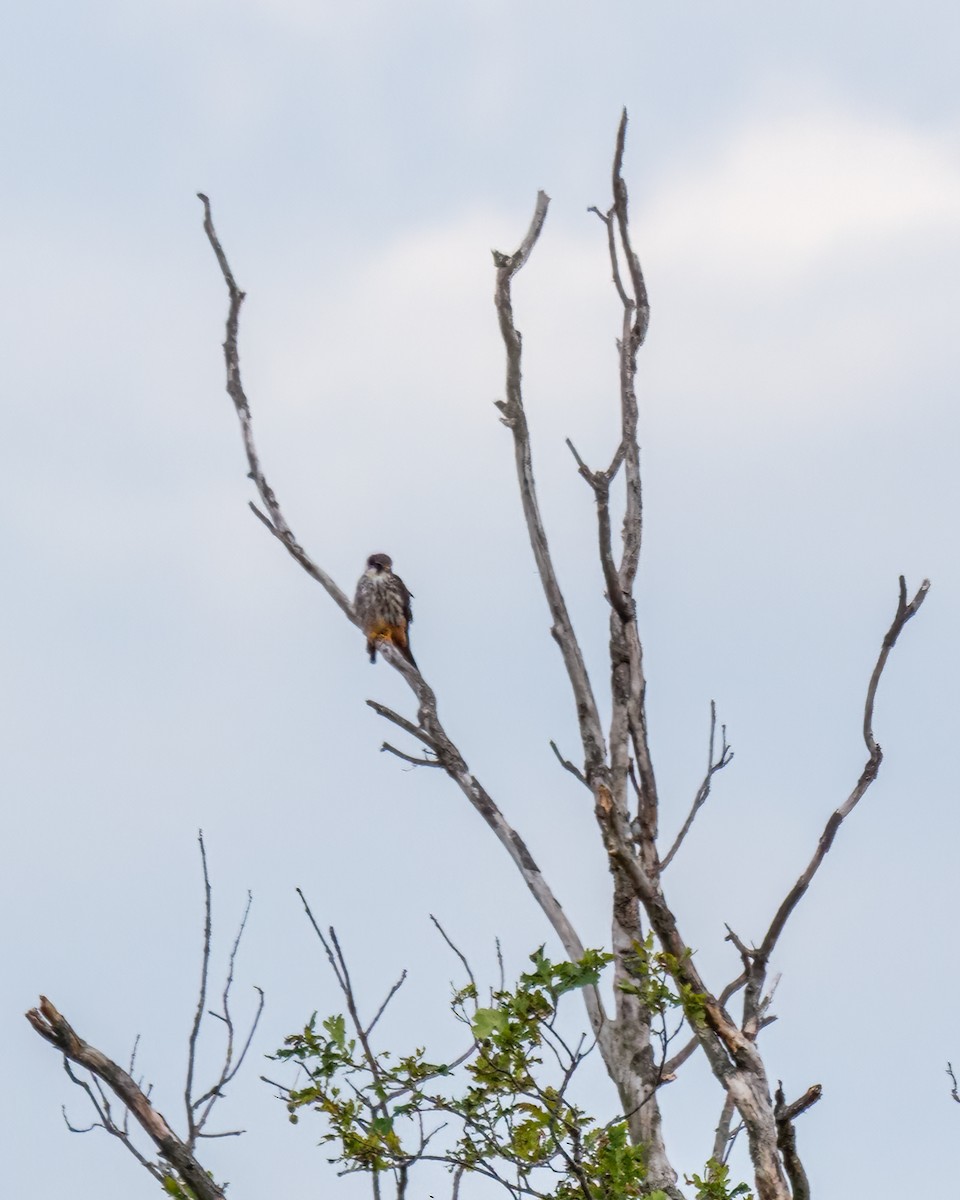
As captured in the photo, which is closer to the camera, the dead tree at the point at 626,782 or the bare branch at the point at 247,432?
the dead tree at the point at 626,782

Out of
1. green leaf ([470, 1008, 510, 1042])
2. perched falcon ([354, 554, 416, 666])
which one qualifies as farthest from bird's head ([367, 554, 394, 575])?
green leaf ([470, 1008, 510, 1042])

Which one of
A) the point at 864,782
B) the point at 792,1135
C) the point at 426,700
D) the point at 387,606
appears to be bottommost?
the point at 792,1135

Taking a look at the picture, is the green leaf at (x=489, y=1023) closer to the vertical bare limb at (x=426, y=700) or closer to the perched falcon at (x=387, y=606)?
the vertical bare limb at (x=426, y=700)

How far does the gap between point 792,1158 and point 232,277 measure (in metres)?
5.55

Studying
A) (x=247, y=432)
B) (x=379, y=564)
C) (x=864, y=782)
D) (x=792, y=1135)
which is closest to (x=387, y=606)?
(x=379, y=564)

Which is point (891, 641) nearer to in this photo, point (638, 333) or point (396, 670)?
point (638, 333)

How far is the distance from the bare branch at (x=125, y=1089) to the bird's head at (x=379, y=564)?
745 cm

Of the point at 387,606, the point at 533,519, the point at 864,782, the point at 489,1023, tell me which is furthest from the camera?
the point at 387,606

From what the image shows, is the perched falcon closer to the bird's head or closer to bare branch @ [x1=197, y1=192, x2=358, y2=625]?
the bird's head

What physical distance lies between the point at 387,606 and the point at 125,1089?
692 cm

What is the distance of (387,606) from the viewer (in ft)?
40.9

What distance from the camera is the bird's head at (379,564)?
13034mm

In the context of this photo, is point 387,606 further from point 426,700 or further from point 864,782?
point 864,782

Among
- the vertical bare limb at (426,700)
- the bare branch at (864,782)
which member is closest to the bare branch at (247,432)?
the vertical bare limb at (426,700)
